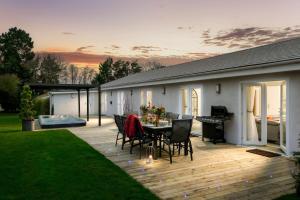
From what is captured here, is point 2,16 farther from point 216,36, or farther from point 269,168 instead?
point 269,168

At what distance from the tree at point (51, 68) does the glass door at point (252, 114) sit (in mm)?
40469

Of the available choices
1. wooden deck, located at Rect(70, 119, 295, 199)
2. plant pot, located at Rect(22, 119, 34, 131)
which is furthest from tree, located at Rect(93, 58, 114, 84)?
wooden deck, located at Rect(70, 119, 295, 199)

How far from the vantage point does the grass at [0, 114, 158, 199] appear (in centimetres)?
436

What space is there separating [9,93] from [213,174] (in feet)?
98.4

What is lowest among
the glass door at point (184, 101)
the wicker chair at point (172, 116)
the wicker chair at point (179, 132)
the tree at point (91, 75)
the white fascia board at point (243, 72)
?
the wicker chair at point (179, 132)

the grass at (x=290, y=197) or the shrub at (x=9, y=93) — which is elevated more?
the shrub at (x=9, y=93)

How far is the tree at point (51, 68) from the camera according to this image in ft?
145

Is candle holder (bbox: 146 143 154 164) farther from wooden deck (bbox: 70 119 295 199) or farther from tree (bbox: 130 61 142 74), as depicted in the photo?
tree (bbox: 130 61 142 74)

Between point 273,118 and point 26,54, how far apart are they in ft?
121

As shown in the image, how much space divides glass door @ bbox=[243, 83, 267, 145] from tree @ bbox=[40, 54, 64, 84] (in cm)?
4047

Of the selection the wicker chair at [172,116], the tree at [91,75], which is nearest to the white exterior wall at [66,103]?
the wicker chair at [172,116]

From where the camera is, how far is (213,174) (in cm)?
541

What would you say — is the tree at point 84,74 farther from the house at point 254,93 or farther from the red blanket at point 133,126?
the red blanket at point 133,126

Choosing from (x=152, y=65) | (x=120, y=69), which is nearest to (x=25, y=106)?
(x=152, y=65)
